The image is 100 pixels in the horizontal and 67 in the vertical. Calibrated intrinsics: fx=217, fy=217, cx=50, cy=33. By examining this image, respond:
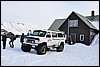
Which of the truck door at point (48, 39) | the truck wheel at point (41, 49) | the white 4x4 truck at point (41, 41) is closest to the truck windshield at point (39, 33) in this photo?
the white 4x4 truck at point (41, 41)

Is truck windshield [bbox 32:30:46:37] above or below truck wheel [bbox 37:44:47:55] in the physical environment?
above

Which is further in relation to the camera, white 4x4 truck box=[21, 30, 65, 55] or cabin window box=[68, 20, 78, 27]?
cabin window box=[68, 20, 78, 27]

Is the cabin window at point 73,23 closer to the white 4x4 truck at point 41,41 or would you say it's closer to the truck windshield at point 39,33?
the white 4x4 truck at point 41,41

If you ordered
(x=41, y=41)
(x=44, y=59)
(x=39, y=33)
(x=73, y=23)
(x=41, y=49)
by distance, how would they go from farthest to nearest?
(x=73, y=23) < (x=39, y=33) < (x=41, y=41) < (x=41, y=49) < (x=44, y=59)

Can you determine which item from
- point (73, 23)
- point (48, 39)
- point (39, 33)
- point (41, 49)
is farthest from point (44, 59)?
point (73, 23)

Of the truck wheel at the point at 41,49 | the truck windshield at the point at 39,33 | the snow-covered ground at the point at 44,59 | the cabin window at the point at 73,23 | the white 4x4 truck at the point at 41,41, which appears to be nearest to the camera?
the snow-covered ground at the point at 44,59

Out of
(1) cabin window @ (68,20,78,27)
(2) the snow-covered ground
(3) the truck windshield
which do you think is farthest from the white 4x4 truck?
(1) cabin window @ (68,20,78,27)

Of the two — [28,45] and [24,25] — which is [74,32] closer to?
[28,45]

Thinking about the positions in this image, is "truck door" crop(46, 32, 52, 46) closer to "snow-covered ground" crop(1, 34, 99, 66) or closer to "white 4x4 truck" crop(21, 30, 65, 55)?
"white 4x4 truck" crop(21, 30, 65, 55)

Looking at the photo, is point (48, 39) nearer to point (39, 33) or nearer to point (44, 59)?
point (39, 33)

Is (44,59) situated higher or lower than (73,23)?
lower

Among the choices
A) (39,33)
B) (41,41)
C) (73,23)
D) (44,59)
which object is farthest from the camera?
(73,23)

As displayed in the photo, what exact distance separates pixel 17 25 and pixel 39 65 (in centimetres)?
7900

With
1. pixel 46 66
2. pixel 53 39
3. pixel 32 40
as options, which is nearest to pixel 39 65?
pixel 46 66
